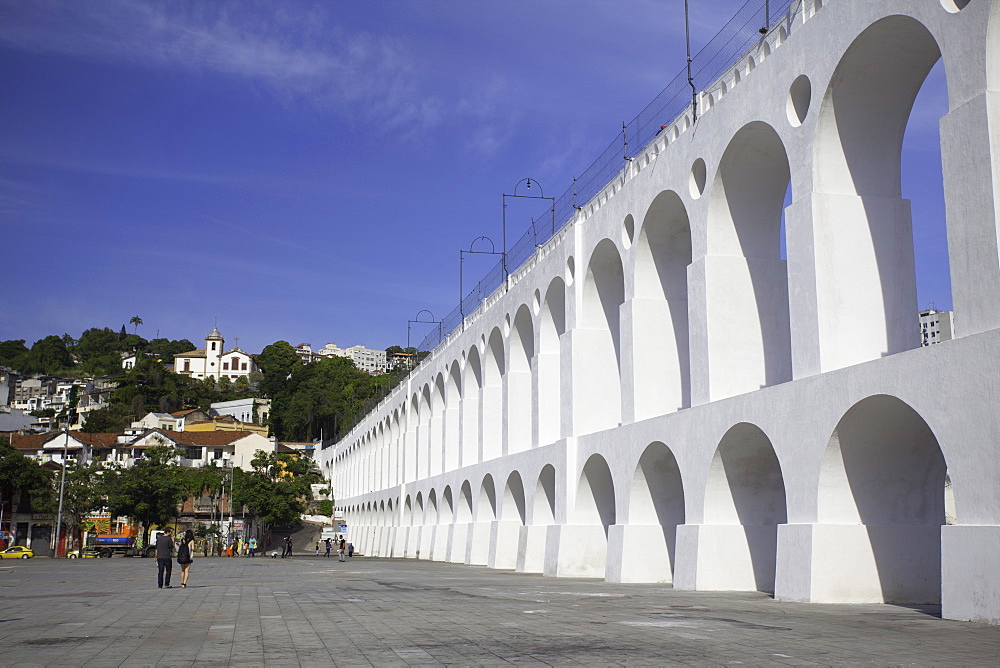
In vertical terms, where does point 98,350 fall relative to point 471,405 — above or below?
above

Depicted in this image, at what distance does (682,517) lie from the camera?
70.9 feet

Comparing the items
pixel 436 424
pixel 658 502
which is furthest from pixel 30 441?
pixel 658 502

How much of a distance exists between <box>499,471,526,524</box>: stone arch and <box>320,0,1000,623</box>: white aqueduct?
3274 mm

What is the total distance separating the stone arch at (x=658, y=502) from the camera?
20391 mm

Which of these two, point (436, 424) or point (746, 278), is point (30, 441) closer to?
point (436, 424)

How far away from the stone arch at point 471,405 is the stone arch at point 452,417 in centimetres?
86

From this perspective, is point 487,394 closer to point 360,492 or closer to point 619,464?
point 619,464

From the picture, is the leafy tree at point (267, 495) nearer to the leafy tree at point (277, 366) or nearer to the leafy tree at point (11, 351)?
the leafy tree at point (277, 366)

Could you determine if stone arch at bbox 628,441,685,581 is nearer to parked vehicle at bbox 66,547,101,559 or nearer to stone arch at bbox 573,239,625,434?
stone arch at bbox 573,239,625,434

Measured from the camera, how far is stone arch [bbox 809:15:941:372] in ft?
48.3

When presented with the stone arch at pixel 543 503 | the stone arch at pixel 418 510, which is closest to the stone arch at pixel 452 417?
the stone arch at pixel 418 510

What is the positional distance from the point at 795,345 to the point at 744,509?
149 inches

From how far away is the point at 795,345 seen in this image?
50.1ft

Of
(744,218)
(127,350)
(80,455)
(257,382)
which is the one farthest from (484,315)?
(127,350)
